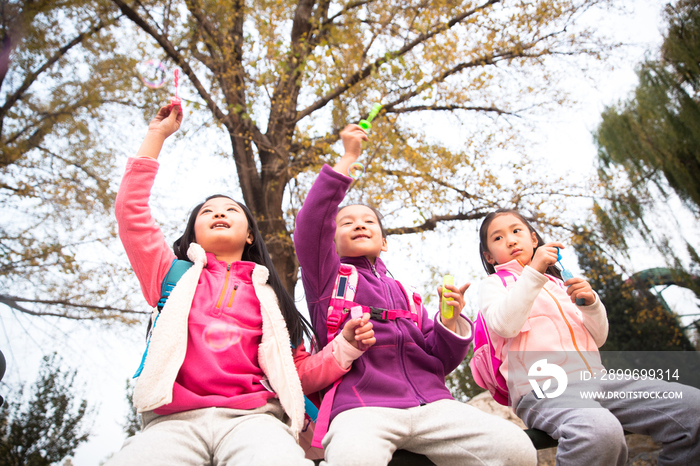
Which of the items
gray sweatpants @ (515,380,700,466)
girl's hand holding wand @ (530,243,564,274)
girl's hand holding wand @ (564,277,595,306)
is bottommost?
gray sweatpants @ (515,380,700,466)

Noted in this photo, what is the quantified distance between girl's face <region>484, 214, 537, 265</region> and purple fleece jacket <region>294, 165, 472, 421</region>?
49 cm

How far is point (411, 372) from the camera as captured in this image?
1.72 metres

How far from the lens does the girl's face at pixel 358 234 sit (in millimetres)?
2057

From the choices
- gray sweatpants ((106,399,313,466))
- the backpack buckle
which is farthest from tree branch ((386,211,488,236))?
gray sweatpants ((106,399,313,466))

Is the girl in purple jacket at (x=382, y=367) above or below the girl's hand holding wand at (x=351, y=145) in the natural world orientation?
below

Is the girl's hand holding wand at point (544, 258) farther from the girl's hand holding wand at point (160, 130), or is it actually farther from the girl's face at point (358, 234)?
the girl's hand holding wand at point (160, 130)

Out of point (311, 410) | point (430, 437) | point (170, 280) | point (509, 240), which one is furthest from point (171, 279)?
point (509, 240)

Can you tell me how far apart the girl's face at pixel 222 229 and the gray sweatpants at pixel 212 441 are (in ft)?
2.37

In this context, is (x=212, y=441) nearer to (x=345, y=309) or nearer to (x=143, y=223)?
(x=345, y=309)

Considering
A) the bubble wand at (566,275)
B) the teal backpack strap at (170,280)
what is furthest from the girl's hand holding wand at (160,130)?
the bubble wand at (566,275)

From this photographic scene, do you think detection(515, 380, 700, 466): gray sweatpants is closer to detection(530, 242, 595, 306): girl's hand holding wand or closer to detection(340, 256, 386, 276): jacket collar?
detection(530, 242, 595, 306): girl's hand holding wand

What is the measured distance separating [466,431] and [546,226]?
5055mm

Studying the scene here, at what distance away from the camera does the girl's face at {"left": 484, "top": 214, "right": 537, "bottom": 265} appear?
7.08ft

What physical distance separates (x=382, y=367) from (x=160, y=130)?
1326mm
